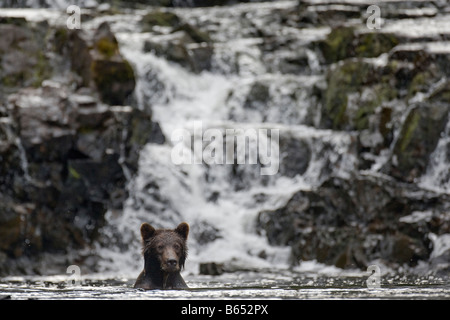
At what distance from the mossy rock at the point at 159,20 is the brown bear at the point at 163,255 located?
2172 centimetres

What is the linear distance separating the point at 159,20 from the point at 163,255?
23.1 meters

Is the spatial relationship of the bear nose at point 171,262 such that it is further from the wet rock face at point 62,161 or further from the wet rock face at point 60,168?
the wet rock face at point 60,168

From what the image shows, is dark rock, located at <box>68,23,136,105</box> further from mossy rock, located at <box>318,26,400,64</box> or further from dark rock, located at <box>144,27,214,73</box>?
mossy rock, located at <box>318,26,400,64</box>

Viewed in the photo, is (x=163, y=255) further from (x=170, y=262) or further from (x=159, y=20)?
(x=159, y=20)

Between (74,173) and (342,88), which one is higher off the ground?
(342,88)

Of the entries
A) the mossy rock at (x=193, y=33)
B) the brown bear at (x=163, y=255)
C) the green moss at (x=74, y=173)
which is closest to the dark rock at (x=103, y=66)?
the green moss at (x=74, y=173)

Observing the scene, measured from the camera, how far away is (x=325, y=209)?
19234 millimetres

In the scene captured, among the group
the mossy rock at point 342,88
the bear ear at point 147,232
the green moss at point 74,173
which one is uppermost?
the mossy rock at point 342,88

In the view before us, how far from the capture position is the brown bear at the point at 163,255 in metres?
9.03

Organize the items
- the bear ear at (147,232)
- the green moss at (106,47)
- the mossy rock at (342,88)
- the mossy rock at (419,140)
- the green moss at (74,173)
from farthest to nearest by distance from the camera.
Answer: the mossy rock at (342,88), the green moss at (106,47), the mossy rock at (419,140), the green moss at (74,173), the bear ear at (147,232)

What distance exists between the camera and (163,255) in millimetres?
9023

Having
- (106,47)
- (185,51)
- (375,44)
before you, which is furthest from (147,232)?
(185,51)

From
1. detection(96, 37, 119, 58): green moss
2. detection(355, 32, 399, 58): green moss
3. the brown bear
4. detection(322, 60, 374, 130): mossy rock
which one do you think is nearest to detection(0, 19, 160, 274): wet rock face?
detection(96, 37, 119, 58): green moss

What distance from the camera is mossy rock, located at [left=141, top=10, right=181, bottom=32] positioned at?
101ft
